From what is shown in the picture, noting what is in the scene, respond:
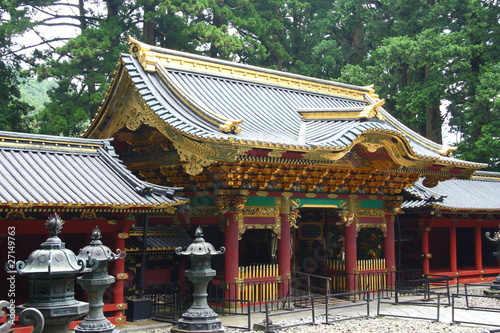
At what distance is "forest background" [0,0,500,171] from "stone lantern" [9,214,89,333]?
20497mm

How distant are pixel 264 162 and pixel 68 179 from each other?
4.96 m

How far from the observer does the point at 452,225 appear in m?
24.2

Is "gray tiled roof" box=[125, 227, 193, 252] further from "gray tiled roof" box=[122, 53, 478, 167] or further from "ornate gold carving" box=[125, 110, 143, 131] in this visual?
"gray tiled roof" box=[122, 53, 478, 167]

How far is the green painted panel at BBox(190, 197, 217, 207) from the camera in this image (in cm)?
1692

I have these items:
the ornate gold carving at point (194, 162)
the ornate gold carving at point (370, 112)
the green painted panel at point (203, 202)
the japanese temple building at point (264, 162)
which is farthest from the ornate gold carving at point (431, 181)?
the ornate gold carving at point (194, 162)

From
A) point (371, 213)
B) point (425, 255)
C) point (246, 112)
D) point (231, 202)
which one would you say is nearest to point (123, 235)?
point (231, 202)

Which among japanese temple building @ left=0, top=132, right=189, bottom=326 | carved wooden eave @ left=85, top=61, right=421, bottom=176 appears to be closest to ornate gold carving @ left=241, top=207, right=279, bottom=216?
carved wooden eave @ left=85, top=61, right=421, bottom=176

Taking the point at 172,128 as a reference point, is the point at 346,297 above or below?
below

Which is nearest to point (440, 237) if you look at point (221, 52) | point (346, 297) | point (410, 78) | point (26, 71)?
point (346, 297)

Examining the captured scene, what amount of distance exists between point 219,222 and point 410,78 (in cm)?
2256

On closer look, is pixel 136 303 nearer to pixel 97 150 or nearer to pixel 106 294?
pixel 106 294

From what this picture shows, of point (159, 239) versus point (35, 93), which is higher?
point (35, 93)

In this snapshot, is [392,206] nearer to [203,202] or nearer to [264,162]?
[264,162]

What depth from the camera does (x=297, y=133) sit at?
17.6 m
